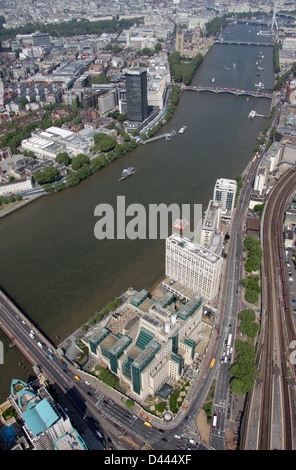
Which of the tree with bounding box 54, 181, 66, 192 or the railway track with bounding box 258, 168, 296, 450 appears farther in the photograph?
the tree with bounding box 54, 181, 66, 192

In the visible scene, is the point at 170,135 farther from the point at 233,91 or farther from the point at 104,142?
the point at 233,91

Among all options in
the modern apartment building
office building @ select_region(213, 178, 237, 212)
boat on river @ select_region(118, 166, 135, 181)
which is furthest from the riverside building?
boat on river @ select_region(118, 166, 135, 181)

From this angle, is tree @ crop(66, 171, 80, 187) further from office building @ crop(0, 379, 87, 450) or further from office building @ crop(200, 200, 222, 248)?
office building @ crop(0, 379, 87, 450)

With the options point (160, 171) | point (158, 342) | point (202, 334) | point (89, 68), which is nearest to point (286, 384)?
point (202, 334)

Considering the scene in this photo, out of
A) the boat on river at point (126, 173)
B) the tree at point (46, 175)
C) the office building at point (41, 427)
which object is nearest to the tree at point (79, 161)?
the tree at point (46, 175)

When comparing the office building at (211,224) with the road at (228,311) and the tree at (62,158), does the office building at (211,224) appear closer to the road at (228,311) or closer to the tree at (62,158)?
the road at (228,311)

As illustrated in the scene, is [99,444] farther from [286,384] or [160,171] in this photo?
[160,171]
